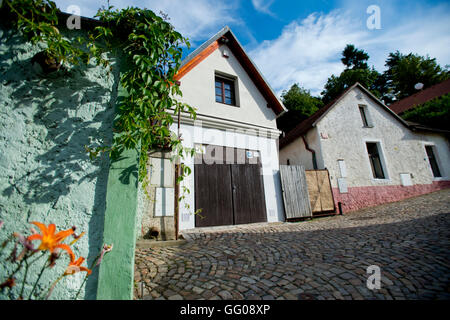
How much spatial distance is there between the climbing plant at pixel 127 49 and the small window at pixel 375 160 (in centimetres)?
1165

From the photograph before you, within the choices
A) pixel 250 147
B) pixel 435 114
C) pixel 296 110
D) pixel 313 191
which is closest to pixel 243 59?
pixel 250 147

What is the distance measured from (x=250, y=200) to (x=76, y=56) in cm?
556

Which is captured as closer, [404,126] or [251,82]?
[251,82]

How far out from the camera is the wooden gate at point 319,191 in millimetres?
7559

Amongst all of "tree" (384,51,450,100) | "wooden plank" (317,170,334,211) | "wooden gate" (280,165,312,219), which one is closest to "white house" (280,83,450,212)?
"wooden plank" (317,170,334,211)

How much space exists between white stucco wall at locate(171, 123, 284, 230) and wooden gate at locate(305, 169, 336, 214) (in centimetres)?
158

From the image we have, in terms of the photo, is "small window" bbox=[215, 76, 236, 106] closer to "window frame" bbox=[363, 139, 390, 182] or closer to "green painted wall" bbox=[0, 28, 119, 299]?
"green painted wall" bbox=[0, 28, 119, 299]

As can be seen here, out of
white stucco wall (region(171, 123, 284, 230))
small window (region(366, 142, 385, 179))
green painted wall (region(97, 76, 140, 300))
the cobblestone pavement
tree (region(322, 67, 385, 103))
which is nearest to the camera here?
green painted wall (region(97, 76, 140, 300))

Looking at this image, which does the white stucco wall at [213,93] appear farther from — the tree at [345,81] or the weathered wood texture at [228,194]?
the tree at [345,81]

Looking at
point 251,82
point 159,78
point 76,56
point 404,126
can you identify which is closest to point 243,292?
point 159,78

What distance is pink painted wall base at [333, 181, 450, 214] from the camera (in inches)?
324

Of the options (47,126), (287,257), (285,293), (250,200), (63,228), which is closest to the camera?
(63,228)

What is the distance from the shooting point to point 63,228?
148 centimetres

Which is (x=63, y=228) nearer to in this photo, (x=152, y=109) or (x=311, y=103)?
(x=152, y=109)
